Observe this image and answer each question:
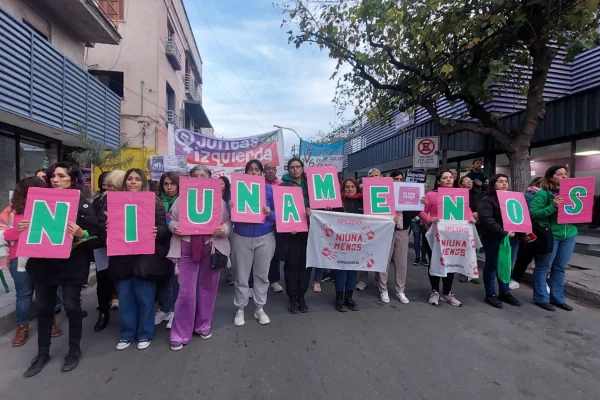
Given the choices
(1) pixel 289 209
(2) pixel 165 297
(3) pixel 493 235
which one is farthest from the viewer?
(3) pixel 493 235

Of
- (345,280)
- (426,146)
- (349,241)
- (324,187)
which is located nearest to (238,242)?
(324,187)

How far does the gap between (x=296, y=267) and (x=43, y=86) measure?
767 centimetres

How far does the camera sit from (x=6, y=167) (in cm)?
778

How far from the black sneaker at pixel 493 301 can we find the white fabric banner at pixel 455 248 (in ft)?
1.30

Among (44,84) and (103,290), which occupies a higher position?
(44,84)

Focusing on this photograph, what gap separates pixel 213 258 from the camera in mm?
3395

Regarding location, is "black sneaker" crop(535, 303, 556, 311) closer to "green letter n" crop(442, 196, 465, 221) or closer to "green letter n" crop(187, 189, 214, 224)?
"green letter n" crop(442, 196, 465, 221)

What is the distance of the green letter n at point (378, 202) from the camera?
14.7 ft

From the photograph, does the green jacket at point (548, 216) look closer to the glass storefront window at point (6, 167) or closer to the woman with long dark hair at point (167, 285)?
the woman with long dark hair at point (167, 285)

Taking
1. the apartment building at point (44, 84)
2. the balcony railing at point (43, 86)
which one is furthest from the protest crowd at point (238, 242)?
the apartment building at point (44, 84)

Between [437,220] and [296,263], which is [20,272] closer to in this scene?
[296,263]

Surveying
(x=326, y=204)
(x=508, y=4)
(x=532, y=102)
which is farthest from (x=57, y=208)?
(x=532, y=102)

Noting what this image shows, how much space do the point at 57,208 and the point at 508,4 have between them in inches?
294

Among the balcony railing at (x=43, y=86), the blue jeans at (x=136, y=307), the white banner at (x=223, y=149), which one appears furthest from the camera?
the white banner at (x=223, y=149)
